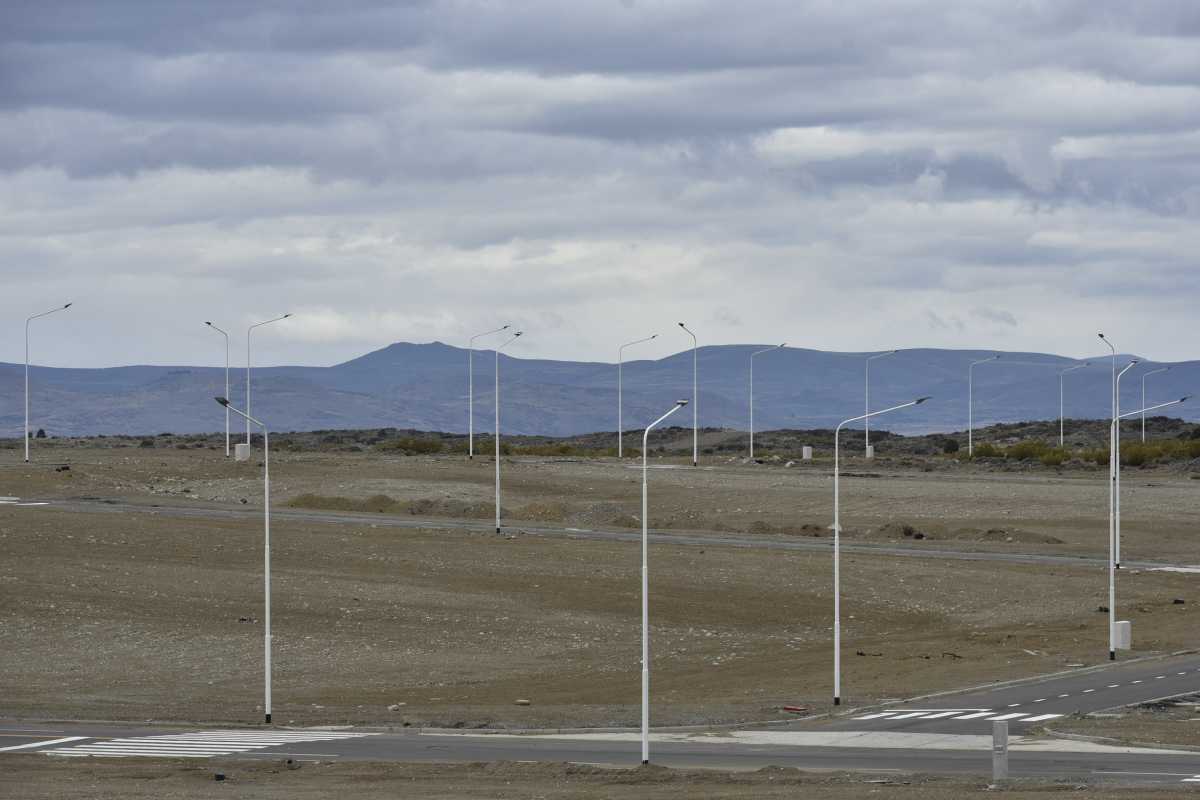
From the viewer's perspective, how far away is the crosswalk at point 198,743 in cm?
3622

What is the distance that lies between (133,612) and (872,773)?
34.9 meters

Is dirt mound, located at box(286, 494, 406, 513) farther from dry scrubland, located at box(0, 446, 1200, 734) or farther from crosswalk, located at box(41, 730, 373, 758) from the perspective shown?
crosswalk, located at box(41, 730, 373, 758)

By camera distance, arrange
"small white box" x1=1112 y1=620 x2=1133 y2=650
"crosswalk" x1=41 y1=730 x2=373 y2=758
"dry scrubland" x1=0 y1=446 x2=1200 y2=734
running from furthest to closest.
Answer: "small white box" x1=1112 y1=620 x2=1133 y2=650 → "dry scrubland" x1=0 y1=446 x2=1200 y2=734 → "crosswalk" x1=41 y1=730 x2=373 y2=758

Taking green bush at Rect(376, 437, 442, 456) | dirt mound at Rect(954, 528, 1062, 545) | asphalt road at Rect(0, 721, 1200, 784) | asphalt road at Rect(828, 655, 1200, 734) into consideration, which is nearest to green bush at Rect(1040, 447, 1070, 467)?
dirt mound at Rect(954, 528, 1062, 545)

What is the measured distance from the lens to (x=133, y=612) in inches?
2388

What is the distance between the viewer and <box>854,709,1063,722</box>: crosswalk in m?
40.8

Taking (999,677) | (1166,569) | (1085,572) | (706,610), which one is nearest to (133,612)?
(706,610)

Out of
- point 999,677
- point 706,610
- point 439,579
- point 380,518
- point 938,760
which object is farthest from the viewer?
point 380,518

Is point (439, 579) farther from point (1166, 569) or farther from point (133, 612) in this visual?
point (1166, 569)

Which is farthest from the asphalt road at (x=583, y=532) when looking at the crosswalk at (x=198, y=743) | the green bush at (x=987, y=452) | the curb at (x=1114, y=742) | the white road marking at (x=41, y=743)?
the green bush at (x=987, y=452)

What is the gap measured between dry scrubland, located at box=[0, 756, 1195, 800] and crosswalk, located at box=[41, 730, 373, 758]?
4.53 ft

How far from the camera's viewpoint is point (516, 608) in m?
64.7

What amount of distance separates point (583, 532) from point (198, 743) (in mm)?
49515

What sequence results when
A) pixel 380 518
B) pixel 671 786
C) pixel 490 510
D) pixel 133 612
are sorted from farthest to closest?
pixel 490 510 < pixel 380 518 < pixel 133 612 < pixel 671 786
